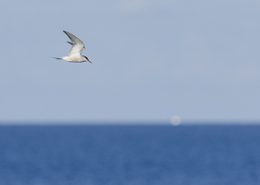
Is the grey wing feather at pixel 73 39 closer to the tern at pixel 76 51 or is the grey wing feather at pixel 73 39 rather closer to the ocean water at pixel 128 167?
the tern at pixel 76 51

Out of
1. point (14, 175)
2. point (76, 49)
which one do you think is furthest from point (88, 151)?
point (76, 49)

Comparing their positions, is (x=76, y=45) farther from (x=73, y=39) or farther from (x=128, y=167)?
(x=128, y=167)

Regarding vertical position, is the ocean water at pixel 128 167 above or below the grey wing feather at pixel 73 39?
above

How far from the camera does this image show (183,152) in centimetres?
13338

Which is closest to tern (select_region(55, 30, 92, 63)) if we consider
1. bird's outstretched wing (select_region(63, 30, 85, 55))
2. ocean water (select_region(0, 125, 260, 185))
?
bird's outstretched wing (select_region(63, 30, 85, 55))

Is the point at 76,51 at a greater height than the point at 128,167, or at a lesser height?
lesser

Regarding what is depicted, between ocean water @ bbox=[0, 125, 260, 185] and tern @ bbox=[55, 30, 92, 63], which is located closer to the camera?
tern @ bbox=[55, 30, 92, 63]

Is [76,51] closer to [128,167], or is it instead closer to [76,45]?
[76,45]

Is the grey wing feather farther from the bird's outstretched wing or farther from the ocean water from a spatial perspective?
the ocean water

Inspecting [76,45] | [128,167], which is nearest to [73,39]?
[76,45]

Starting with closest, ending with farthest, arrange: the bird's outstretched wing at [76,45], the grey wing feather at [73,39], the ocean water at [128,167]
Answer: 1. the grey wing feather at [73,39]
2. the bird's outstretched wing at [76,45]
3. the ocean water at [128,167]

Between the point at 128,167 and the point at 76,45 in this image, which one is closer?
the point at 76,45

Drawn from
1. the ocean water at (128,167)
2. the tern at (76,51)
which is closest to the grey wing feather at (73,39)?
the tern at (76,51)

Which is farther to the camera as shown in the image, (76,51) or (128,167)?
(128,167)
